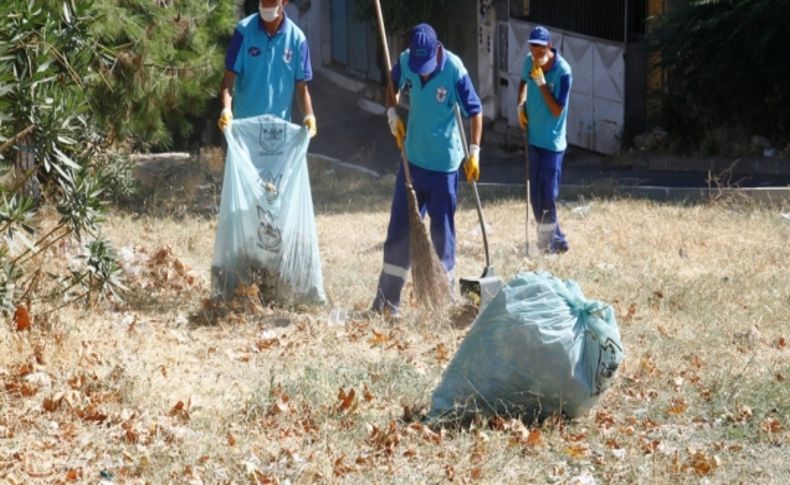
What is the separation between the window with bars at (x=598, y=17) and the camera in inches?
659

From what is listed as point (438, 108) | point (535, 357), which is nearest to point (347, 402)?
point (535, 357)

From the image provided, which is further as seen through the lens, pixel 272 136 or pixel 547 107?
pixel 547 107

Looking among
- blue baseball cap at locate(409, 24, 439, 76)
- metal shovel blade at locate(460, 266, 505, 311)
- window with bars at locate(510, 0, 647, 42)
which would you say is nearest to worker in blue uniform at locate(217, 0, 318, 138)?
blue baseball cap at locate(409, 24, 439, 76)

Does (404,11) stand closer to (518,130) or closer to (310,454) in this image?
(518,130)

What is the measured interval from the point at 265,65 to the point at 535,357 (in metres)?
3.47

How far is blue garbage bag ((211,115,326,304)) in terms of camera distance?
312 inches

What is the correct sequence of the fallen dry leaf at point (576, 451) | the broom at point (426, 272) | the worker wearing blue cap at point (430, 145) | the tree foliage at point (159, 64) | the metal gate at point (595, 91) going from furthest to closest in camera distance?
the metal gate at point (595, 91)
the tree foliage at point (159, 64)
the worker wearing blue cap at point (430, 145)
the broom at point (426, 272)
the fallen dry leaf at point (576, 451)

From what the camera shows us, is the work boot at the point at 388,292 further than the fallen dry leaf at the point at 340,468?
Yes

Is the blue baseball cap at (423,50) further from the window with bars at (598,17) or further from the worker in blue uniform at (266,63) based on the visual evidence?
the window with bars at (598,17)

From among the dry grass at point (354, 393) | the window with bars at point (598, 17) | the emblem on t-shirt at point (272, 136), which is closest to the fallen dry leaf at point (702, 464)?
the dry grass at point (354, 393)

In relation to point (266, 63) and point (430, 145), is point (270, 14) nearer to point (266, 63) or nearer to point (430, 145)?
point (266, 63)

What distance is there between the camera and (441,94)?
793cm

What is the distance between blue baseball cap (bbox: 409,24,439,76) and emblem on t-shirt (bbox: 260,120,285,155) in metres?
0.88

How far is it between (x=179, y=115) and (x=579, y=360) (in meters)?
7.67
